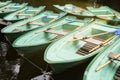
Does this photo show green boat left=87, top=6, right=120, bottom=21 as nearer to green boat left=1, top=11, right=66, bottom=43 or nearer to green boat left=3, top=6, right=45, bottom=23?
green boat left=1, top=11, right=66, bottom=43

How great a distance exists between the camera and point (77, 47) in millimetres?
8789

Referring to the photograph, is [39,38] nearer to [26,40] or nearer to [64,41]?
[26,40]


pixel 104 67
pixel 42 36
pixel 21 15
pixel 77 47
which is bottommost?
pixel 21 15

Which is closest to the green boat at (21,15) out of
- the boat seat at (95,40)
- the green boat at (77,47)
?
the green boat at (77,47)

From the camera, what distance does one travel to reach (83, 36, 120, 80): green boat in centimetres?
642

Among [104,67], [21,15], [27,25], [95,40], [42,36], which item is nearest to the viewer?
[104,67]

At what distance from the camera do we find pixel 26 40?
9.59 metres

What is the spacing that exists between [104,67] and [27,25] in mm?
5886

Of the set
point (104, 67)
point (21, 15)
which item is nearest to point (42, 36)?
point (21, 15)

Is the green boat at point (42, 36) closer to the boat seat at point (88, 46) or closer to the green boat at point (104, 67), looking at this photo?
the boat seat at point (88, 46)

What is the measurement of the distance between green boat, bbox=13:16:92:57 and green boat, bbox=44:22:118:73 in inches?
22.3

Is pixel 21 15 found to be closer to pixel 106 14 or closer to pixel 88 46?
pixel 106 14

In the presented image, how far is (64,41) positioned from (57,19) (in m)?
3.19

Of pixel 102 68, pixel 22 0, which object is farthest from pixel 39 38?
pixel 22 0
